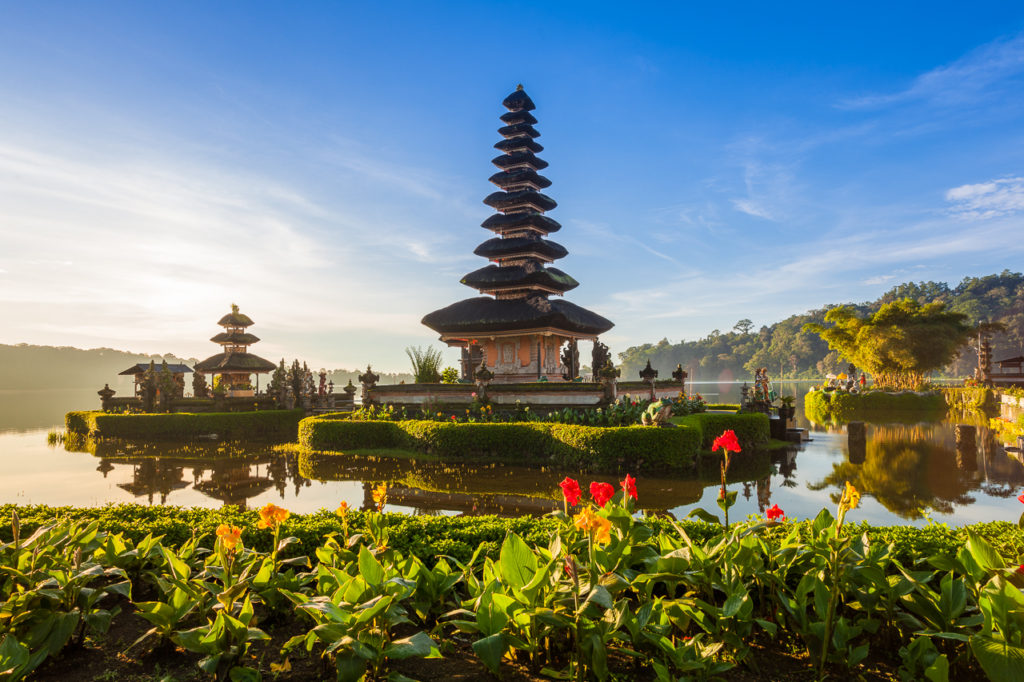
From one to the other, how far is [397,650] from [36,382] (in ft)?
698

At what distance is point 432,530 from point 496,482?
26.1 feet

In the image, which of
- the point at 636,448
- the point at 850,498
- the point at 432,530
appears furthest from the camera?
the point at 636,448

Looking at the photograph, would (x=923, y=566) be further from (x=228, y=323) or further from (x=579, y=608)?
(x=228, y=323)

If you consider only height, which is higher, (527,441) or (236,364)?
(236,364)

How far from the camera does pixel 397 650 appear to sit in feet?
8.96

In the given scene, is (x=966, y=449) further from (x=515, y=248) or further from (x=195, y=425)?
(x=195, y=425)

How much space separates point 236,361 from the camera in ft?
126

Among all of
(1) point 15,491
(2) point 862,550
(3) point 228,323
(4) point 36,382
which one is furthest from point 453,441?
(4) point 36,382

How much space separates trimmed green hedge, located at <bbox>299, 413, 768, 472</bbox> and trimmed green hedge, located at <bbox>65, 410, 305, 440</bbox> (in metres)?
5.15

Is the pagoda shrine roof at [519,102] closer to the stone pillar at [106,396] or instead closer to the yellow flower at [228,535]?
the stone pillar at [106,396]

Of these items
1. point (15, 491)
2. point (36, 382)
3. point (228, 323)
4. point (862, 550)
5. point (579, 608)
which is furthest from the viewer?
point (36, 382)

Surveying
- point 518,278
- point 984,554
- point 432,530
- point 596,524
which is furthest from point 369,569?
point 518,278

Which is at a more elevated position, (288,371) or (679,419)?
(288,371)

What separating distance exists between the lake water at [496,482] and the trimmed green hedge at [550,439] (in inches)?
26.1
